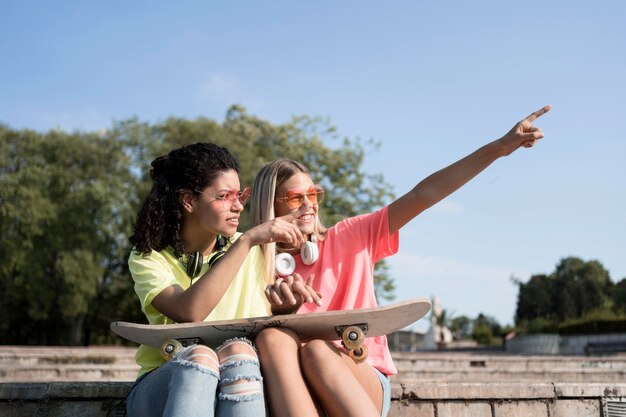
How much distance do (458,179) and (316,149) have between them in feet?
82.1

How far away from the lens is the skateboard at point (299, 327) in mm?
2773

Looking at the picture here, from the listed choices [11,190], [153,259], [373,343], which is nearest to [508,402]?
[373,343]

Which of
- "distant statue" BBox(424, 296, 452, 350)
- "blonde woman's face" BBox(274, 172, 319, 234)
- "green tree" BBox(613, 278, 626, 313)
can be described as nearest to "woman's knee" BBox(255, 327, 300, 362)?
"blonde woman's face" BBox(274, 172, 319, 234)

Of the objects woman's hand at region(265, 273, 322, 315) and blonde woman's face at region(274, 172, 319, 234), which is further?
blonde woman's face at region(274, 172, 319, 234)

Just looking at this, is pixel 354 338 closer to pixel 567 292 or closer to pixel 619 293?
pixel 619 293

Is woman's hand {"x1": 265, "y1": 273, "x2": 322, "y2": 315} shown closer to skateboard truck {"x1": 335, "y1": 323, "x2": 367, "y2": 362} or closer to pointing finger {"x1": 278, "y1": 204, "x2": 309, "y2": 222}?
skateboard truck {"x1": 335, "y1": 323, "x2": 367, "y2": 362}

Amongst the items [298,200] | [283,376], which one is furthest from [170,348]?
[298,200]

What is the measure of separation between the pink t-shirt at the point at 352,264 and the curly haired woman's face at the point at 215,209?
1.51ft

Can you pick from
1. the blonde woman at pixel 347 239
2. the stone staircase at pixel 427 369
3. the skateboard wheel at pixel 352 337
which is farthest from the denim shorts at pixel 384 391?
the stone staircase at pixel 427 369

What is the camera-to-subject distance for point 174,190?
3.42 meters

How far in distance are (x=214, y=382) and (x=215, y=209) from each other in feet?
3.31

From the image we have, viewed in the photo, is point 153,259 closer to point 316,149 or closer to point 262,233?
point 262,233

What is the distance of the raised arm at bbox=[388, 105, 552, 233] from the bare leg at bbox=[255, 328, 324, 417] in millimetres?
1154

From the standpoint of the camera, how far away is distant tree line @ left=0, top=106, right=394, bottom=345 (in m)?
25.6
